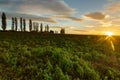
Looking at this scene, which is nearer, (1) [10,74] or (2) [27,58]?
(1) [10,74]

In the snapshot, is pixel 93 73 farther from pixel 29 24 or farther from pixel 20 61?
pixel 29 24

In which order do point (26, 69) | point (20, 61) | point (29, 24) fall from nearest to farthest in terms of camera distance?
point (26, 69), point (20, 61), point (29, 24)

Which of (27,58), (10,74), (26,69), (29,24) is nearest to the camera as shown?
(10,74)

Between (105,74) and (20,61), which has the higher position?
(20,61)

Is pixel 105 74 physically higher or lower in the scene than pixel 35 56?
lower

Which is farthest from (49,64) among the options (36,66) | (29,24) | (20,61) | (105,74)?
(29,24)

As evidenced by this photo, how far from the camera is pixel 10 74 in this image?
12.6m

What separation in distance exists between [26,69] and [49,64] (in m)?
1.63

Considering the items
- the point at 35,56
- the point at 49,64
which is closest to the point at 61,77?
the point at 49,64

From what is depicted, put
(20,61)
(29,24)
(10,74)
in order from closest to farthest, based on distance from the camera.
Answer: (10,74), (20,61), (29,24)

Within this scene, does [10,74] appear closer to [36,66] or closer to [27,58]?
[36,66]

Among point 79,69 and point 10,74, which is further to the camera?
point 79,69

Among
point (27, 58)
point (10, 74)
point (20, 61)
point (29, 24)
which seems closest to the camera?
point (10, 74)

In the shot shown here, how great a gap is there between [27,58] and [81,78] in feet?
14.4
